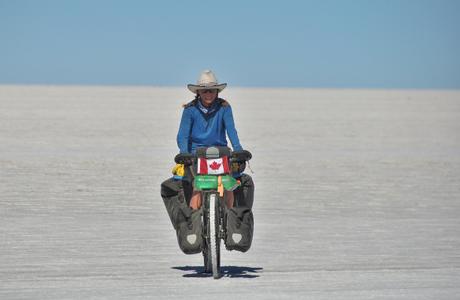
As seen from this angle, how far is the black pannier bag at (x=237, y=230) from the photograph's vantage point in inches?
372

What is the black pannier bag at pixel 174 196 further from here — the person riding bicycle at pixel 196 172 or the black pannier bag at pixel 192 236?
the black pannier bag at pixel 192 236

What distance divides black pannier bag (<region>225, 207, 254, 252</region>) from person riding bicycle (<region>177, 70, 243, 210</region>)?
331 millimetres

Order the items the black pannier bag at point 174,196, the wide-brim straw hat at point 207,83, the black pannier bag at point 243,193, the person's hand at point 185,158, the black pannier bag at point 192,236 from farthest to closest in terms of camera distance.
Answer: the black pannier bag at point 243,193 → the black pannier bag at point 174,196 → the wide-brim straw hat at point 207,83 → the black pannier bag at point 192,236 → the person's hand at point 185,158

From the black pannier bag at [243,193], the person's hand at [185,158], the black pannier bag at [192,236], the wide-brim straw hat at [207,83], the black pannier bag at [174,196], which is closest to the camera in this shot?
the person's hand at [185,158]

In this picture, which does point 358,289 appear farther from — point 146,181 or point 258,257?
point 146,181

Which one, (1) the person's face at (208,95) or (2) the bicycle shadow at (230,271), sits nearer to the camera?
(1) the person's face at (208,95)

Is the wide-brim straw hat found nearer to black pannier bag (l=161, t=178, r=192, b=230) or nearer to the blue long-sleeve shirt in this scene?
the blue long-sleeve shirt

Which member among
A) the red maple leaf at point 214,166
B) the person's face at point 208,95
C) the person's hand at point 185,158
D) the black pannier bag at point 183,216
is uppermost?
the person's face at point 208,95

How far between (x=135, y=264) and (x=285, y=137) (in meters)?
24.3

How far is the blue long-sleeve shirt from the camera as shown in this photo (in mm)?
9664

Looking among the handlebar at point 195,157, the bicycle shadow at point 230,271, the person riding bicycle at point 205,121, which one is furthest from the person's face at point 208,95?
the bicycle shadow at point 230,271

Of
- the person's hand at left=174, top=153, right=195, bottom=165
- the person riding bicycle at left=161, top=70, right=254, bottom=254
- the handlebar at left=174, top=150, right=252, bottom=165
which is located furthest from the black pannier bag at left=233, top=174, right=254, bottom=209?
the person's hand at left=174, top=153, right=195, bottom=165

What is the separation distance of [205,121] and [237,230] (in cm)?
88

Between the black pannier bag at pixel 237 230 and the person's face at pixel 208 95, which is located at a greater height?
the person's face at pixel 208 95
